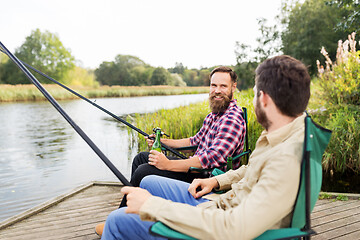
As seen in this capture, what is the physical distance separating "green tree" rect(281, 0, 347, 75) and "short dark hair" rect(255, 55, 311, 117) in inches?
783

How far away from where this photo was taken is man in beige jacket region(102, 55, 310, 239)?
0.82 metres

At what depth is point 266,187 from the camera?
2.70ft

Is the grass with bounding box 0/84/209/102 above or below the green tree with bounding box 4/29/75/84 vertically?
below

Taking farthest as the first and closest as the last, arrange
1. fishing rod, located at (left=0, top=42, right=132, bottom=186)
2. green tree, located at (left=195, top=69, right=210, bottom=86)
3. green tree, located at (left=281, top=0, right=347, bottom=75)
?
green tree, located at (left=281, top=0, right=347, bottom=75)
green tree, located at (left=195, top=69, right=210, bottom=86)
fishing rod, located at (left=0, top=42, right=132, bottom=186)

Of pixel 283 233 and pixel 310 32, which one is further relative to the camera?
pixel 310 32

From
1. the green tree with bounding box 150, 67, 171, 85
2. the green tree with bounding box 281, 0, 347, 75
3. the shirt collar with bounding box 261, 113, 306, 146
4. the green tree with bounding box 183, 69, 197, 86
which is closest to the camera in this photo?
the shirt collar with bounding box 261, 113, 306, 146

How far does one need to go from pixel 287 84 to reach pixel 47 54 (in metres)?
40.0

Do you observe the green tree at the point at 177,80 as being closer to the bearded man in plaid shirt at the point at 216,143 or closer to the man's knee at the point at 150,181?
the bearded man in plaid shirt at the point at 216,143

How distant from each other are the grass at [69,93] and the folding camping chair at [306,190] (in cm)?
1737

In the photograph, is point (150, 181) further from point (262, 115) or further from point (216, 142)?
point (262, 115)

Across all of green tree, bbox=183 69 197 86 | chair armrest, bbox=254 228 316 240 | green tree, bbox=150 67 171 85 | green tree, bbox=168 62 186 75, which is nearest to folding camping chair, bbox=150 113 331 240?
chair armrest, bbox=254 228 316 240

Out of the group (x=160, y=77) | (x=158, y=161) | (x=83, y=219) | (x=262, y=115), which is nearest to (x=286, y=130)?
(x=262, y=115)

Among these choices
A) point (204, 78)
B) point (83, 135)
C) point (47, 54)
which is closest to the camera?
point (83, 135)

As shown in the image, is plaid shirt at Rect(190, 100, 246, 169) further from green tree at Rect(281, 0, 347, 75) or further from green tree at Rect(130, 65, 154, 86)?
green tree at Rect(130, 65, 154, 86)
